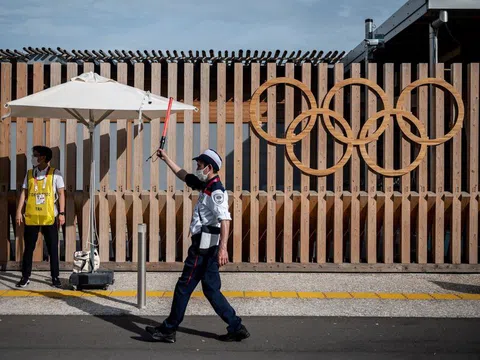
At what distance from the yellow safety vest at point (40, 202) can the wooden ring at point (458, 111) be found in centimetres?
550

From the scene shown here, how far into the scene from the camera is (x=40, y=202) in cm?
1028

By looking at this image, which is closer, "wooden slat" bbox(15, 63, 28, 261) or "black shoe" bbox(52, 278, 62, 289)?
"black shoe" bbox(52, 278, 62, 289)

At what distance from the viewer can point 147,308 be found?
8953 millimetres

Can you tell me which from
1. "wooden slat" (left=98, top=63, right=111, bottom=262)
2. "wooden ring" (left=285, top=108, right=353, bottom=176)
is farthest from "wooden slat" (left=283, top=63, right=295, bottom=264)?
"wooden slat" (left=98, top=63, right=111, bottom=262)

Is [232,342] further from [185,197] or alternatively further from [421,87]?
[421,87]

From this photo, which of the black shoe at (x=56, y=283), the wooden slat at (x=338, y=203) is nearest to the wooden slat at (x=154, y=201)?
the black shoe at (x=56, y=283)

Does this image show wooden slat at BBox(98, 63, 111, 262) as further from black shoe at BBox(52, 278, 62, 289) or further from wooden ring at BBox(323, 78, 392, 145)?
wooden ring at BBox(323, 78, 392, 145)

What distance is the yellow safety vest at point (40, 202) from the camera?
33.7 ft

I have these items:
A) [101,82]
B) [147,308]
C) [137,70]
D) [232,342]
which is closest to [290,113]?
[137,70]

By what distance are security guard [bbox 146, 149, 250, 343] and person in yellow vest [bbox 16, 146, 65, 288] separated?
347cm

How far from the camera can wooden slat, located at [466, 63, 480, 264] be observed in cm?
1162

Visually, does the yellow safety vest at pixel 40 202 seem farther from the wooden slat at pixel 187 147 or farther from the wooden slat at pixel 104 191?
the wooden slat at pixel 187 147

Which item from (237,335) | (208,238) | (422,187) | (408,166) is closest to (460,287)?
(422,187)

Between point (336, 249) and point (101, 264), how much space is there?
3.74 meters
